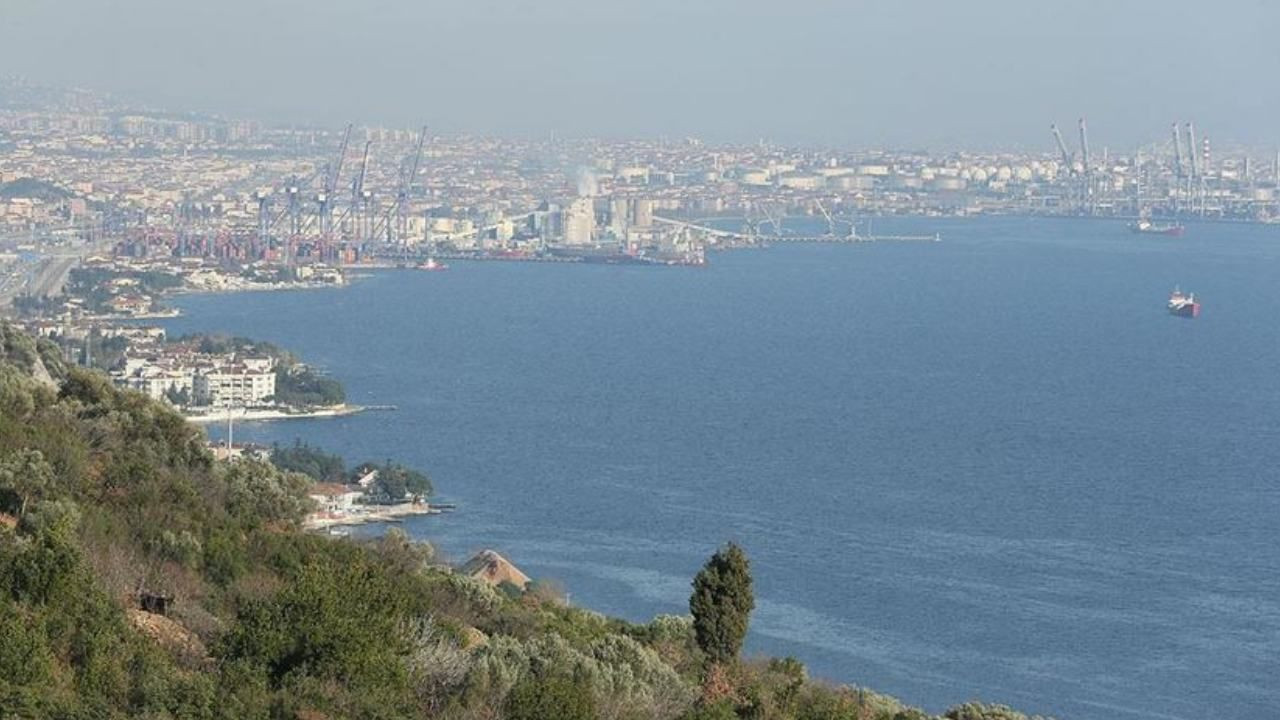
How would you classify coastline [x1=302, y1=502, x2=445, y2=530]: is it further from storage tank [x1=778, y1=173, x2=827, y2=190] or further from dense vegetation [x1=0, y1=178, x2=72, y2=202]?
storage tank [x1=778, y1=173, x2=827, y2=190]

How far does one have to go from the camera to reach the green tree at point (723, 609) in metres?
5.38

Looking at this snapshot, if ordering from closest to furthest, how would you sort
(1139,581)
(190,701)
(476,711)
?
(190,701)
(476,711)
(1139,581)

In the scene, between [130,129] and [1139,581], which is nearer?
[1139,581]

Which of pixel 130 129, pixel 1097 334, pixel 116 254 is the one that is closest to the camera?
pixel 1097 334

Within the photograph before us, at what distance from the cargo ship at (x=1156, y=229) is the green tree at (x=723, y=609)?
4303cm

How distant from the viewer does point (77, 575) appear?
4324 millimetres

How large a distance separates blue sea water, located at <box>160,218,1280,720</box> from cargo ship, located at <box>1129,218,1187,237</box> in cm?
1453

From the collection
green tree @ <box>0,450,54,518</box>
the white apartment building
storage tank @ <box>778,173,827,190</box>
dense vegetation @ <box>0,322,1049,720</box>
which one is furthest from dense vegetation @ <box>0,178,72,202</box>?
green tree @ <box>0,450,54,518</box>

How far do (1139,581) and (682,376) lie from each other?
9727mm

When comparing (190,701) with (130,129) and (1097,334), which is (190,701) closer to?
(1097,334)

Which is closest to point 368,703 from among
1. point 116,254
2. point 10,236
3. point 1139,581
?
point 1139,581

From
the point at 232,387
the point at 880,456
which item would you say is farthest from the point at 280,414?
the point at 880,456

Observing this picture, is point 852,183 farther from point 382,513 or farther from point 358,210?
point 382,513

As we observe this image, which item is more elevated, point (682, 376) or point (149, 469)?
point (149, 469)
